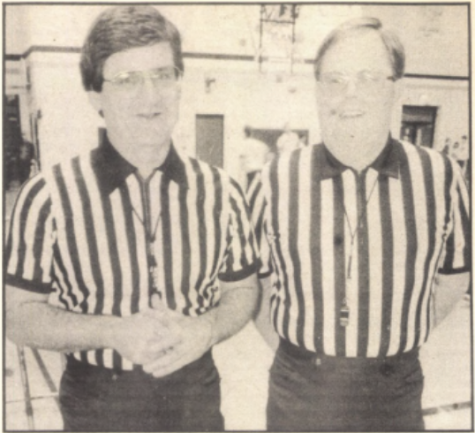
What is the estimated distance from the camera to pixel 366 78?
59.9 inches

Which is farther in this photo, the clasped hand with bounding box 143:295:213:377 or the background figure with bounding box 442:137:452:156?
the background figure with bounding box 442:137:452:156

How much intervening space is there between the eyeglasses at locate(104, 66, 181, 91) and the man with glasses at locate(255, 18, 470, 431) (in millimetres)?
388

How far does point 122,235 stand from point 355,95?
2.58 feet

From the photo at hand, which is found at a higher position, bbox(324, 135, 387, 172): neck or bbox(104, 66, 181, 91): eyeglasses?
bbox(104, 66, 181, 91): eyeglasses

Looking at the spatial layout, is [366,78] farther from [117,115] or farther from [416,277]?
[117,115]

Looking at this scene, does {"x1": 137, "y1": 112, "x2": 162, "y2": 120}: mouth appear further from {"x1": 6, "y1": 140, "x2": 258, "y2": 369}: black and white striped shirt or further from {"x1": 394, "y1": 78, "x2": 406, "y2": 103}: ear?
{"x1": 394, "y1": 78, "x2": 406, "y2": 103}: ear

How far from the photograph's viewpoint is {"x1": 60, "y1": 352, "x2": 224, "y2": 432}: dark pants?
1.51 m

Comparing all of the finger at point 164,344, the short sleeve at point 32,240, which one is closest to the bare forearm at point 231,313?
the finger at point 164,344

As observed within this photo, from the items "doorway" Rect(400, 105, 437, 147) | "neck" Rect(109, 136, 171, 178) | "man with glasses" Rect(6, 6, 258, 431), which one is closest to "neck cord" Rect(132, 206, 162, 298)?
"man with glasses" Rect(6, 6, 258, 431)

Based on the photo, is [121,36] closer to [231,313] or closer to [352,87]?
[352,87]

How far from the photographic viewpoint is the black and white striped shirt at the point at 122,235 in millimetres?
1492

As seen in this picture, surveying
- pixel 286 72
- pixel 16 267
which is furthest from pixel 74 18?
pixel 16 267

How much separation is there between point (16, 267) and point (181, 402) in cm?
63

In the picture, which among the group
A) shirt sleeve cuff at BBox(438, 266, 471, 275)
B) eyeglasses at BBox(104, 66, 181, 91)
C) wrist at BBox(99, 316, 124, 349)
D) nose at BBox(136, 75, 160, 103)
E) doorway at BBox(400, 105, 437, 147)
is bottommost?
wrist at BBox(99, 316, 124, 349)
